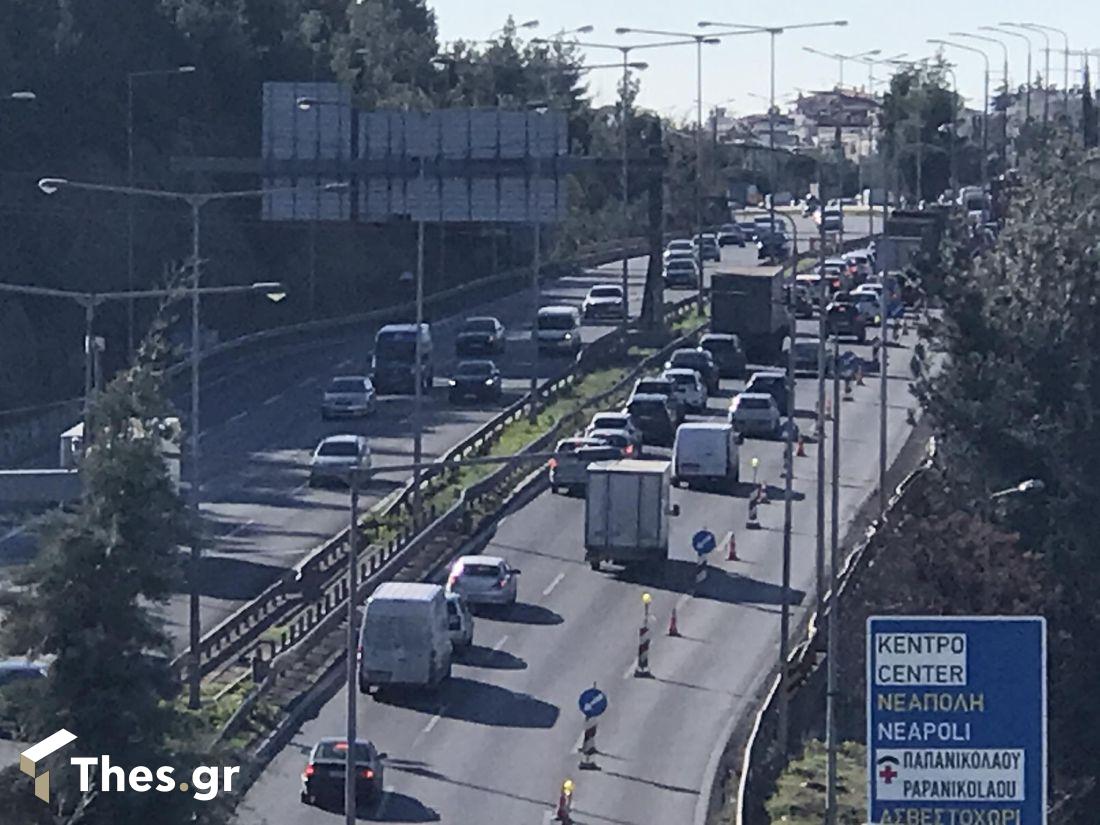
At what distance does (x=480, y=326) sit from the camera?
80188mm

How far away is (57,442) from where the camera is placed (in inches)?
2434

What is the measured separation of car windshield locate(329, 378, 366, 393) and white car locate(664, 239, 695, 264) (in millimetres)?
35677

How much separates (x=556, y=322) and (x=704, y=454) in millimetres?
22413

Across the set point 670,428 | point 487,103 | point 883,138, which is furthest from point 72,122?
point 883,138

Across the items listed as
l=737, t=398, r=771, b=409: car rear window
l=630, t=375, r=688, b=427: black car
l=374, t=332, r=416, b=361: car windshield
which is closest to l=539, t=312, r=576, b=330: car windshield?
l=374, t=332, r=416, b=361: car windshield

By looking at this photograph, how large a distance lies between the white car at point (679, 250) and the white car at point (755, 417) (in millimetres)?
36863

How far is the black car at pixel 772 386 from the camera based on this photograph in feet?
224

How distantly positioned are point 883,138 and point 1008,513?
88.9 m

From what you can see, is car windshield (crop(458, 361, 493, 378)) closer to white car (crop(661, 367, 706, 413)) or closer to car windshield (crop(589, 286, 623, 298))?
white car (crop(661, 367, 706, 413))

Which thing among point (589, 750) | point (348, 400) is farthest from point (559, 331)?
point (589, 750)

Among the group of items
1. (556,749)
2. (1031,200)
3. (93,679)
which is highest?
(1031,200)

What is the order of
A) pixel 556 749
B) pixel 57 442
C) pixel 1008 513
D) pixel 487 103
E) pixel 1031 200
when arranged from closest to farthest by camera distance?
pixel 556 749, pixel 1008 513, pixel 1031 200, pixel 57 442, pixel 487 103

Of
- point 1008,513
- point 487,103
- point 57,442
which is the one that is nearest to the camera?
point 1008,513

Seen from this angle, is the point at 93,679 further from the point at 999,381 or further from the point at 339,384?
the point at 339,384
